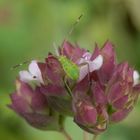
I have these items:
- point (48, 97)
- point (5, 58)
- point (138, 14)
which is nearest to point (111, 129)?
A: point (5, 58)

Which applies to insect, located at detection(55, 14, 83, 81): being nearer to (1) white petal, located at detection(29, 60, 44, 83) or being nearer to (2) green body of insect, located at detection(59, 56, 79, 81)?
(2) green body of insect, located at detection(59, 56, 79, 81)

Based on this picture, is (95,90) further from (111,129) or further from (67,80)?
(111,129)

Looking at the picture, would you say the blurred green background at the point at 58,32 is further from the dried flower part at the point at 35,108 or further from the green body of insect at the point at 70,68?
the green body of insect at the point at 70,68

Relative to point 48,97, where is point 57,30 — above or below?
above

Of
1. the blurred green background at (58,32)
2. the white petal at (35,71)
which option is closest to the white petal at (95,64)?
the white petal at (35,71)

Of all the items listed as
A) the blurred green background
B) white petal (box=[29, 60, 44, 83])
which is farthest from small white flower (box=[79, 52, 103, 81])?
the blurred green background

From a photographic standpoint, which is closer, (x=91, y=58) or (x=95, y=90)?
(x=95, y=90)
